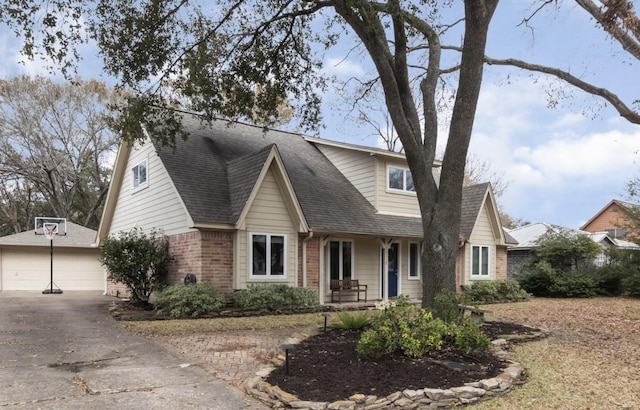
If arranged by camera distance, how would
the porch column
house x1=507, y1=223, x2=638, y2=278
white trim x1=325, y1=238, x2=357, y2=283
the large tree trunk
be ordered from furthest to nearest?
house x1=507, y1=223, x2=638, y2=278
the porch column
white trim x1=325, y1=238, x2=357, y2=283
the large tree trunk

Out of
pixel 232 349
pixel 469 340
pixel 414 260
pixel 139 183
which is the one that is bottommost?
pixel 232 349

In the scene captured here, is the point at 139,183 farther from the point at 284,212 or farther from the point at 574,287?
the point at 574,287

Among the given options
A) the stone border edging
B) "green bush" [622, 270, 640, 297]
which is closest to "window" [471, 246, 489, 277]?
"green bush" [622, 270, 640, 297]

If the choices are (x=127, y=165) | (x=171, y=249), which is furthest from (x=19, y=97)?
(x=171, y=249)

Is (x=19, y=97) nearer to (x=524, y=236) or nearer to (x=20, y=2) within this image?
(x=20, y=2)

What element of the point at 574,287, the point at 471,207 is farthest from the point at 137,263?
the point at 574,287

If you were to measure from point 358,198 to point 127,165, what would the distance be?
353 inches

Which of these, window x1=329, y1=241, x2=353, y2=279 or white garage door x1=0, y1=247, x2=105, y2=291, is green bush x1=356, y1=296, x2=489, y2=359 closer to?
window x1=329, y1=241, x2=353, y2=279

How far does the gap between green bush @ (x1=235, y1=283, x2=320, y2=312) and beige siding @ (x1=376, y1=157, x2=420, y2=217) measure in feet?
18.2

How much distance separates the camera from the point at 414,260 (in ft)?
65.2

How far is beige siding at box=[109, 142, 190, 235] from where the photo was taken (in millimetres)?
15208

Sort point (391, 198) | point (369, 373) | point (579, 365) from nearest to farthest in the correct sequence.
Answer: point (369, 373) → point (579, 365) → point (391, 198)

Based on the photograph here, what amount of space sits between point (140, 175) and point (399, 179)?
9.78 m

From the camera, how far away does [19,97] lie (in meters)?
27.9
